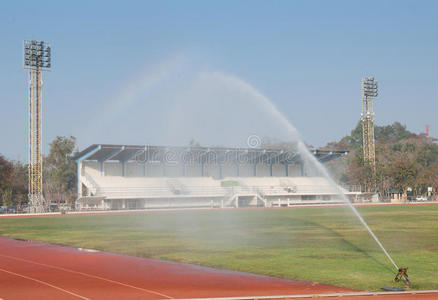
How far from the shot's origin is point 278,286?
14539mm

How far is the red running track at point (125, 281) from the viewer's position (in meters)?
13.6

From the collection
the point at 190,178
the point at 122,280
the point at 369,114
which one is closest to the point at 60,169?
the point at 190,178

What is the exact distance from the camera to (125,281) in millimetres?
15609

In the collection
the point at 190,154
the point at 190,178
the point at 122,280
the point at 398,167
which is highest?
the point at 190,154

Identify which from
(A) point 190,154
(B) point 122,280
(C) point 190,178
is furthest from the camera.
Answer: (C) point 190,178

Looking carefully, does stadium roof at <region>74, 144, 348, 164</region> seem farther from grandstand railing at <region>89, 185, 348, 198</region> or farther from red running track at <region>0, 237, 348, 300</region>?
red running track at <region>0, 237, 348, 300</region>

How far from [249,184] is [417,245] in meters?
72.6

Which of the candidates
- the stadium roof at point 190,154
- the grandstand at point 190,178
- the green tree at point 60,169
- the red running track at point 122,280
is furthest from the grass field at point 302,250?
the green tree at point 60,169

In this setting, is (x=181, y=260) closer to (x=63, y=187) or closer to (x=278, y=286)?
(x=278, y=286)

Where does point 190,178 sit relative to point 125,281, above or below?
above

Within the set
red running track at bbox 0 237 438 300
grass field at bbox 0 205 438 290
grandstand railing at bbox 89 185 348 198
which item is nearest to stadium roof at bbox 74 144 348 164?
grandstand railing at bbox 89 185 348 198

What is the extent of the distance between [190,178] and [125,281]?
7774 cm

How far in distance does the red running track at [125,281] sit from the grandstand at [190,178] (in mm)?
61160

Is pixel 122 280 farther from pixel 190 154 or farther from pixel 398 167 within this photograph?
pixel 398 167
